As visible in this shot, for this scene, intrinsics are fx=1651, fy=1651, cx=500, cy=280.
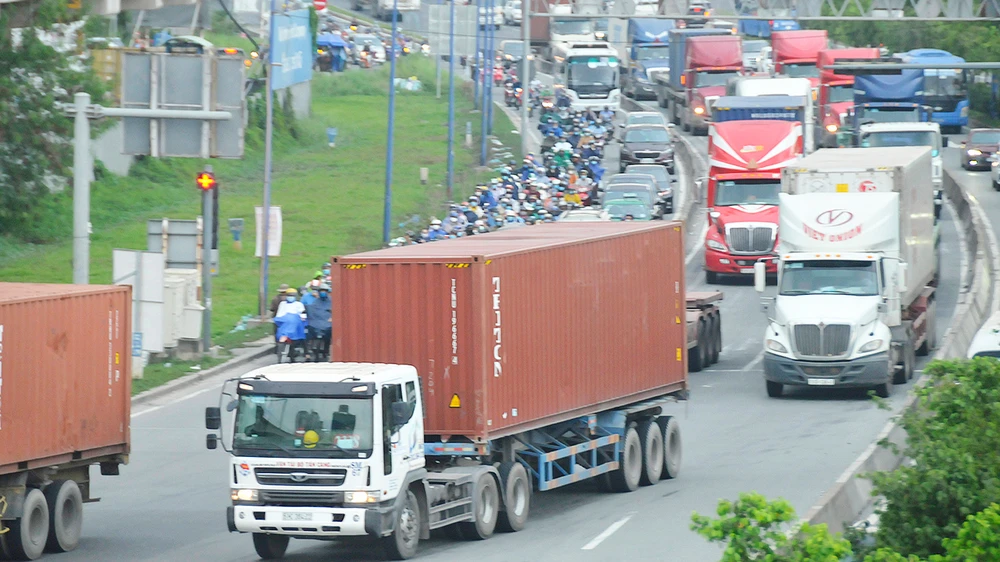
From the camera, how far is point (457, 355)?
17297mm

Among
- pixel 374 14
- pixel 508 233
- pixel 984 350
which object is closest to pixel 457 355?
pixel 508 233

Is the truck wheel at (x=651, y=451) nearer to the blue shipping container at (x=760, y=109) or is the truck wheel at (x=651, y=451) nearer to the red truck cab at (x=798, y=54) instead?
the blue shipping container at (x=760, y=109)

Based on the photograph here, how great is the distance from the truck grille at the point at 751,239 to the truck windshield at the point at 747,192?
949 millimetres

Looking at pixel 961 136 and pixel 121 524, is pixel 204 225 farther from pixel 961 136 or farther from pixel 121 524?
pixel 961 136

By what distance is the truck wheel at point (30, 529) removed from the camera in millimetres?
16375

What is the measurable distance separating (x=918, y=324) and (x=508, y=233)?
39.1 feet

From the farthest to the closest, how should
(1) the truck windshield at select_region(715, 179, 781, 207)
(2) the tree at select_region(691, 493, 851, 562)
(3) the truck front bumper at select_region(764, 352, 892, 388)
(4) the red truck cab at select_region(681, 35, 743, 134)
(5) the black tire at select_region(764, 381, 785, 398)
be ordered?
(4) the red truck cab at select_region(681, 35, 743, 134) < (1) the truck windshield at select_region(715, 179, 781, 207) < (5) the black tire at select_region(764, 381, 785, 398) < (3) the truck front bumper at select_region(764, 352, 892, 388) < (2) the tree at select_region(691, 493, 851, 562)

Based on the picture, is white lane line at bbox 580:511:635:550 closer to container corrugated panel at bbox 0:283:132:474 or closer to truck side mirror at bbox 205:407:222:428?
truck side mirror at bbox 205:407:222:428

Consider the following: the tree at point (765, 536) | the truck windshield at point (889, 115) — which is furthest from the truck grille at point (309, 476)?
the truck windshield at point (889, 115)

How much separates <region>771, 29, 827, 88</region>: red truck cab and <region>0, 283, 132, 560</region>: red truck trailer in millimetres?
51229

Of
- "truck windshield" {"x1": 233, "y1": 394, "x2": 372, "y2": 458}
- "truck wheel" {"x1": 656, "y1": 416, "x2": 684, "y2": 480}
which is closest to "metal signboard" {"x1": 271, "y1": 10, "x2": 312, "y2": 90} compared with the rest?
"truck wheel" {"x1": 656, "y1": 416, "x2": 684, "y2": 480}

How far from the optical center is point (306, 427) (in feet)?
51.1

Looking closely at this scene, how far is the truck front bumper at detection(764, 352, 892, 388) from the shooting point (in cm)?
2720

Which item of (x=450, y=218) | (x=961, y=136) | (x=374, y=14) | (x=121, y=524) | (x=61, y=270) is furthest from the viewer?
(x=374, y=14)
